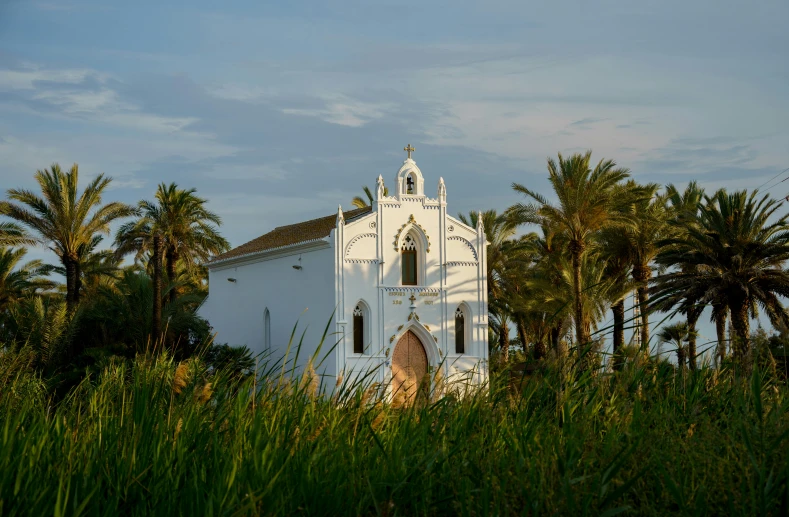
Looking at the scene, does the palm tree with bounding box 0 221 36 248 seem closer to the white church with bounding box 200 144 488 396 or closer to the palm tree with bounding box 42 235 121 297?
the palm tree with bounding box 42 235 121 297

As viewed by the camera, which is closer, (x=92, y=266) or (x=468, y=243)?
(x=468, y=243)

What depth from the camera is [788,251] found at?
2472cm

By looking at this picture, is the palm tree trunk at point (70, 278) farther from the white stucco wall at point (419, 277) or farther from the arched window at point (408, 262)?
the arched window at point (408, 262)

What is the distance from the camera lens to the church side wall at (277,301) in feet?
105

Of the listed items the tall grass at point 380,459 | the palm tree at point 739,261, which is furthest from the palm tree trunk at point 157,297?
the tall grass at point 380,459

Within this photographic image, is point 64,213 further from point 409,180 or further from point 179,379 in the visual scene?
point 179,379

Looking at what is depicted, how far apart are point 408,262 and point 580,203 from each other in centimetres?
626

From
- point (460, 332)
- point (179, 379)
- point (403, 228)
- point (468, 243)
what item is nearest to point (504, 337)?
point (460, 332)

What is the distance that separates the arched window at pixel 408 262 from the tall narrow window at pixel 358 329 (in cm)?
186

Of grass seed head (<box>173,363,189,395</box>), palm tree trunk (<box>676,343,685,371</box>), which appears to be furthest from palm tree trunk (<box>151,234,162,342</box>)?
palm tree trunk (<box>676,343,685,371</box>)

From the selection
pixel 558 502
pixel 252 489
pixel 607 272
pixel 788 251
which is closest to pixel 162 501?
pixel 252 489

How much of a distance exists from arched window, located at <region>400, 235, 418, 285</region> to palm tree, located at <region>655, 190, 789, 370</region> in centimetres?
925

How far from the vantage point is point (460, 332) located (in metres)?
33.2

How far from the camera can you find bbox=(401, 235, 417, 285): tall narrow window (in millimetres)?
32656
